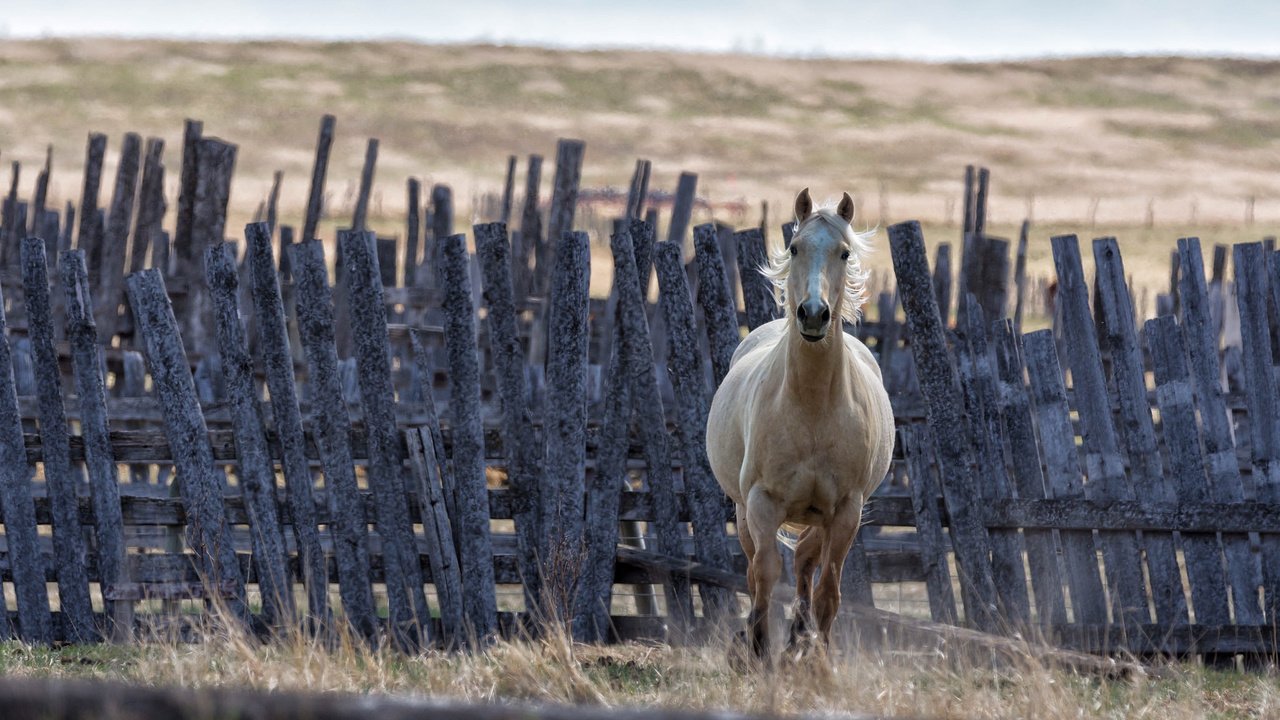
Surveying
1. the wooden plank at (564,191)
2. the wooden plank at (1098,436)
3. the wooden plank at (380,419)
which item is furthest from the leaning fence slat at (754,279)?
the wooden plank at (564,191)

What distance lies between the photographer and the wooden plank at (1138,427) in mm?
7238

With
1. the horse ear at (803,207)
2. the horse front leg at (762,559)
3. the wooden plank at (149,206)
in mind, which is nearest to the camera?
the horse ear at (803,207)

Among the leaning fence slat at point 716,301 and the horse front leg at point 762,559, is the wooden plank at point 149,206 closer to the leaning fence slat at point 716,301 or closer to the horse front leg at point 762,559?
the leaning fence slat at point 716,301

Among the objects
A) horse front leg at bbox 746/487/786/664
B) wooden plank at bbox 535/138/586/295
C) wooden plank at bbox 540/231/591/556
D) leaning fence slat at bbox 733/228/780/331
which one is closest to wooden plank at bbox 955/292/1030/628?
leaning fence slat at bbox 733/228/780/331

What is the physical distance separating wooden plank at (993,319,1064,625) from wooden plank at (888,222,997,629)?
0.79 ft

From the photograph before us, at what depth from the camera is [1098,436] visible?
739 cm

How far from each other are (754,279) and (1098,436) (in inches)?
77.5

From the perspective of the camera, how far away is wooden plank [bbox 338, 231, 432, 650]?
281 inches

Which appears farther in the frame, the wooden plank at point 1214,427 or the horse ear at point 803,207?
the wooden plank at point 1214,427

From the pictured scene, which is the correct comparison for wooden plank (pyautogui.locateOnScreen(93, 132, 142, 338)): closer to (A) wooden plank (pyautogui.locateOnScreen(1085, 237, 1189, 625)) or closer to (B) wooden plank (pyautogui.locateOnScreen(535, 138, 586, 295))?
(B) wooden plank (pyautogui.locateOnScreen(535, 138, 586, 295))

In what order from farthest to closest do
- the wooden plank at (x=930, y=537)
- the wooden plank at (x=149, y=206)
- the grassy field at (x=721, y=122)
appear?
the grassy field at (x=721, y=122), the wooden plank at (x=149, y=206), the wooden plank at (x=930, y=537)

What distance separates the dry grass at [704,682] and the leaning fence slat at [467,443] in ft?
2.62

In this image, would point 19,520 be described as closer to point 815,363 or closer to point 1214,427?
point 815,363

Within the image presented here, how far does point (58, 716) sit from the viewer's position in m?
2.36
